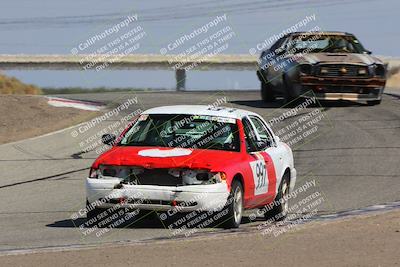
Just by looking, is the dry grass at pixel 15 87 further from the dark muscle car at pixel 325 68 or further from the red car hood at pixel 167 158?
the red car hood at pixel 167 158

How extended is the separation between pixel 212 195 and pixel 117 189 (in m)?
1.04

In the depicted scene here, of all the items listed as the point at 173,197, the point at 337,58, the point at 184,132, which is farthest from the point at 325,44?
the point at 173,197

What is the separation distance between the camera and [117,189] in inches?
403

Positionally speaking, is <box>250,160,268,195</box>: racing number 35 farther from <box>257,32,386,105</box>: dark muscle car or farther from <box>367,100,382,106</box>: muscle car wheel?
<box>367,100,382,106</box>: muscle car wheel

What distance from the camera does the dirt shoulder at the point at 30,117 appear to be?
796 inches

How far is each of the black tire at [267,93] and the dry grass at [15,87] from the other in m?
33.3

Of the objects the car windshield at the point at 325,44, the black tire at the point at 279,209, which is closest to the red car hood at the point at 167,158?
the black tire at the point at 279,209

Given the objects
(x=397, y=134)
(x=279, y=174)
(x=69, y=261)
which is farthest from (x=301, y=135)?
(x=69, y=261)

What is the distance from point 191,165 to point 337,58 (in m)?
13.2

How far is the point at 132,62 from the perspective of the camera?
6900 cm

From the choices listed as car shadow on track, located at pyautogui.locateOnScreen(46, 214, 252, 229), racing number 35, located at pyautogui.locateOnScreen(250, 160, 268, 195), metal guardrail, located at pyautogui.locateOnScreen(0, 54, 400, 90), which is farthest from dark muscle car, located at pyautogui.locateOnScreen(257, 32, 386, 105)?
metal guardrail, located at pyautogui.locateOnScreen(0, 54, 400, 90)

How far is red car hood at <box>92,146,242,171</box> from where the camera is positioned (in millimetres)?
10203

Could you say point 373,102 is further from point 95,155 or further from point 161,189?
point 161,189

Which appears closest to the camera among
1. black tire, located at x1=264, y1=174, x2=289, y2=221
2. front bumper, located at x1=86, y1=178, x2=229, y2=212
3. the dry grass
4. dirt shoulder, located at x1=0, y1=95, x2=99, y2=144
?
front bumper, located at x1=86, y1=178, x2=229, y2=212
